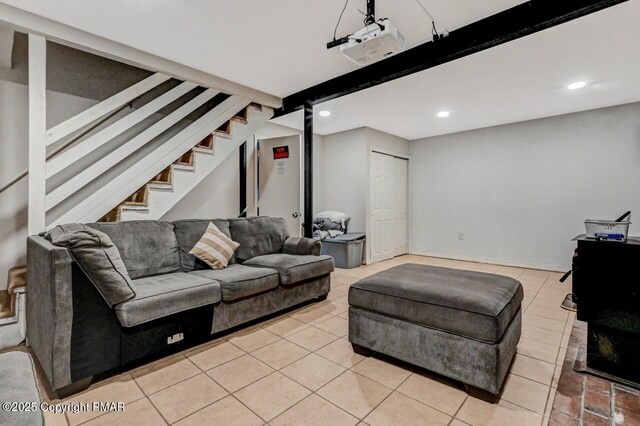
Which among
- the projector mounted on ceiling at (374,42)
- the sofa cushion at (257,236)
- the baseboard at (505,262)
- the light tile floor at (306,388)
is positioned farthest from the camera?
the baseboard at (505,262)

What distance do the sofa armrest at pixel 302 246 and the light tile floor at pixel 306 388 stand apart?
101 centimetres

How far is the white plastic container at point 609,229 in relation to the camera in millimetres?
2572

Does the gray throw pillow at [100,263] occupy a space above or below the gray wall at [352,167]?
below

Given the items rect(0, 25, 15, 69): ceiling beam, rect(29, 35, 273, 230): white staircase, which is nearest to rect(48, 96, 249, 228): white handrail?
rect(29, 35, 273, 230): white staircase

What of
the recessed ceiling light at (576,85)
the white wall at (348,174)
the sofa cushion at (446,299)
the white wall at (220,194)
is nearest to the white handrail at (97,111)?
the white wall at (220,194)

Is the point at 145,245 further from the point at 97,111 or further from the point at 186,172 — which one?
the point at 97,111

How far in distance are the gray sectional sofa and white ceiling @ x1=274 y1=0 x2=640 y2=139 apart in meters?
2.28

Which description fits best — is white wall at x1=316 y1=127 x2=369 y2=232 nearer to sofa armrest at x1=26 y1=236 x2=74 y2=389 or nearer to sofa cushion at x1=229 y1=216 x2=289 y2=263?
sofa cushion at x1=229 y1=216 x2=289 y2=263

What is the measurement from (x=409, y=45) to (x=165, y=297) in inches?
114

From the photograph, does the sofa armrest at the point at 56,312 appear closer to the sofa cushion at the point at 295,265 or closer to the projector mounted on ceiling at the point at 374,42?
the sofa cushion at the point at 295,265

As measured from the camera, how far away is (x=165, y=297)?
2.11m

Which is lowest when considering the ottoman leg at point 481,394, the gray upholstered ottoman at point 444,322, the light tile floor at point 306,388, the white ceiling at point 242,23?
the light tile floor at point 306,388

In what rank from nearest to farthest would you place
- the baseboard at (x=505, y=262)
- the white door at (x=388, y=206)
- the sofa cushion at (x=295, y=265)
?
1. the sofa cushion at (x=295, y=265)
2. the baseboard at (x=505, y=262)
3. the white door at (x=388, y=206)

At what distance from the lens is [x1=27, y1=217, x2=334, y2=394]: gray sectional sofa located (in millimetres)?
1784
